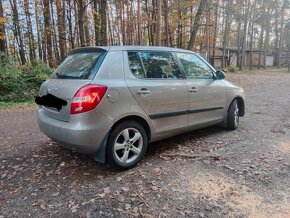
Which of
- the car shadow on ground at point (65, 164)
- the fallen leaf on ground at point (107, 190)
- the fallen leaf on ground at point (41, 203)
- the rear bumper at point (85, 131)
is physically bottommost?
the fallen leaf on ground at point (41, 203)

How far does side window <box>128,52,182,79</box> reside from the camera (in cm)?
391

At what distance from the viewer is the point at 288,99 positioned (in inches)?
383

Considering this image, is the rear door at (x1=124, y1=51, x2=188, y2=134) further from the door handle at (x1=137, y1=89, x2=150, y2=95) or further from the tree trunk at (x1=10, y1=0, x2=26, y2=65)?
the tree trunk at (x1=10, y1=0, x2=26, y2=65)

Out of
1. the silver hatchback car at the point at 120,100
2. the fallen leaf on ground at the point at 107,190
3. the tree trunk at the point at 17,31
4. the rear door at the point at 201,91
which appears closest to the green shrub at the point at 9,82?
the silver hatchback car at the point at 120,100

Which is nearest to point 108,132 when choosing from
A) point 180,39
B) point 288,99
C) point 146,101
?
point 146,101

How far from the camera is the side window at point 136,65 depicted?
385cm

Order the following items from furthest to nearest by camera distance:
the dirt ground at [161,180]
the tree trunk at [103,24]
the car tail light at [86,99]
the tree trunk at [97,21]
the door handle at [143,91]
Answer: the tree trunk at [97,21]
the tree trunk at [103,24]
the door handle at [143,91]
the car tail light at [86,99]
the dirt ground at [161,180]

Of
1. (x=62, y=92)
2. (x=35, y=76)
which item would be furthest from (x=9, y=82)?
(x=62, y=92)

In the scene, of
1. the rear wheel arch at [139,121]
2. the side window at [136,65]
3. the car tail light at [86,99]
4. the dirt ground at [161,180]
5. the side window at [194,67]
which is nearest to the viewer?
the dirt ground at [161,180]

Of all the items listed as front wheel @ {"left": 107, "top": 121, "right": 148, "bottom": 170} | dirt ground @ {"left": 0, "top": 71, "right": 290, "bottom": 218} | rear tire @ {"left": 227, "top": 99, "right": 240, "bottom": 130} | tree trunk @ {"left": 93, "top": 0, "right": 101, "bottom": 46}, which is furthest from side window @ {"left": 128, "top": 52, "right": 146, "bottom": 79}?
tree trunk @ {"left": 93, "top": 0, "right": 101, "bottom": 46}

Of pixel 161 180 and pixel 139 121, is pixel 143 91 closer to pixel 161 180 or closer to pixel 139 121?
pixel 139 121

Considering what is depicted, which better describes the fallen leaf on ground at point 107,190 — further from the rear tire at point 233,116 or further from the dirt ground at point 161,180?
the rear tire at point 233,116

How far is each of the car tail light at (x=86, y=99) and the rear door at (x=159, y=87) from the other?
1.77 feet

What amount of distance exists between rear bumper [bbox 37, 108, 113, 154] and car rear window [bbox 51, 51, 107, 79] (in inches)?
22.0
